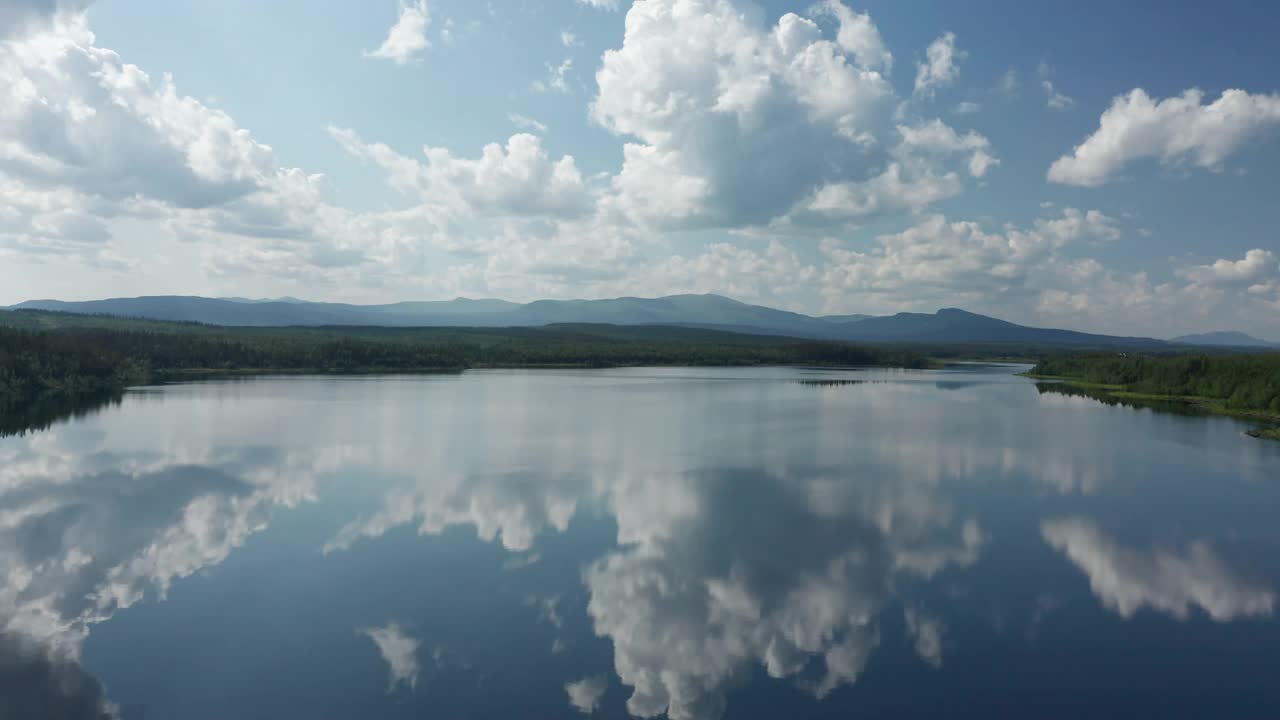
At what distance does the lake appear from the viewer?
8320mm

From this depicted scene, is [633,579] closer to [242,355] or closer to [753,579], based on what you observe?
[753,579]

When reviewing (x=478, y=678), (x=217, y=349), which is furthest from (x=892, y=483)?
(x=217, y=349)

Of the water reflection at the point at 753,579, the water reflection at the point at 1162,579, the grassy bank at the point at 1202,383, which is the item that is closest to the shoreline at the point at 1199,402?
the grassy bank at the point at 1202,383

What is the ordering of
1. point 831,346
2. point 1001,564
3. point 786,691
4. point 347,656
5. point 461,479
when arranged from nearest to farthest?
point 786,691, point 347,656, point 1001,564, point 461,479, point 831,346

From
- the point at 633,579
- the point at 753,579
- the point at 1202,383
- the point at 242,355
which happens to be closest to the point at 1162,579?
the point at 753,579

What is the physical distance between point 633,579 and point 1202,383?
49.4 m

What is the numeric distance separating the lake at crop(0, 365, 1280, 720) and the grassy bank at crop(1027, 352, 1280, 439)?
16.6m

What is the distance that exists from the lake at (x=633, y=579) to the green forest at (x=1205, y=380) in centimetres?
1718

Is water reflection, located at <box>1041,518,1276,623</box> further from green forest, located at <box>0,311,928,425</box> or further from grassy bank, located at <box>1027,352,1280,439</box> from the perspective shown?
green forest, located at <box>0,311,928,425</box>

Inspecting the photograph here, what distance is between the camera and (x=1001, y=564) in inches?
509

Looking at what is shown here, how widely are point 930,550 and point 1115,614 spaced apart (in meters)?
3.31

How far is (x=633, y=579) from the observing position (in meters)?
11.8

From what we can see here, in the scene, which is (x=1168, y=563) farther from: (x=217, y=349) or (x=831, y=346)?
(x=831, y=346)

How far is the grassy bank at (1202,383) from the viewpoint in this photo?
38000 mm
